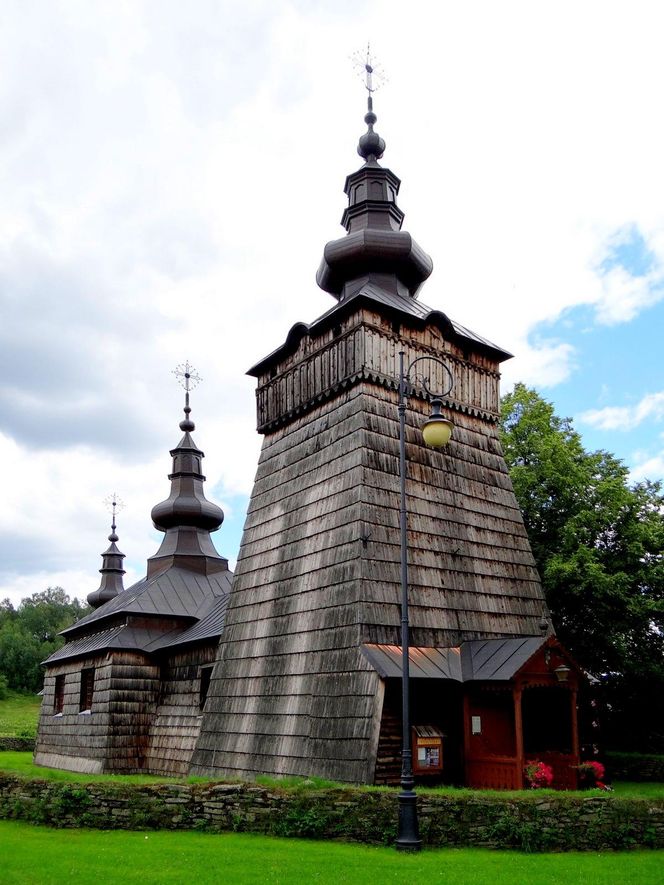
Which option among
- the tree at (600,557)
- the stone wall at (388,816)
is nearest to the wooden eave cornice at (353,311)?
the tree at (600,557)

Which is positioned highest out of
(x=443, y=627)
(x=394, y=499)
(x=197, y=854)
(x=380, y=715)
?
(x=394, y=499)

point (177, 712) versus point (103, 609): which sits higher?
point (103, 609)

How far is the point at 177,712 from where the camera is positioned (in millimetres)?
25609

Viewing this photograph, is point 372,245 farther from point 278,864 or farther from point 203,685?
point 278,864

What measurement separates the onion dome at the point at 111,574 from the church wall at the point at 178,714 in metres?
20.3

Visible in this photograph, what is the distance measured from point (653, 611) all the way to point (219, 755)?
511 inches

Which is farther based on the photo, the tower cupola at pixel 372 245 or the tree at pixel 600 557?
the tree at pixel 600 557

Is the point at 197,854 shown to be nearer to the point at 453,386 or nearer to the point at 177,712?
the point at 453,386

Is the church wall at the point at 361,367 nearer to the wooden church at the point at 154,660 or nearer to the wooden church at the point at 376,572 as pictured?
the wooden church at the point at 376,572

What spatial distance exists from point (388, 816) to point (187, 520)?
23.8 m

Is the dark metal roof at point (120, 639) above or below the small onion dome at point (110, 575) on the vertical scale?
below

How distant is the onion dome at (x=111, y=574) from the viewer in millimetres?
46625

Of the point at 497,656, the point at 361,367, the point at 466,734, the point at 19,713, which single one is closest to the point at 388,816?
the point at 466,734

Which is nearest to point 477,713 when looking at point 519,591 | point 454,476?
point 519,591
